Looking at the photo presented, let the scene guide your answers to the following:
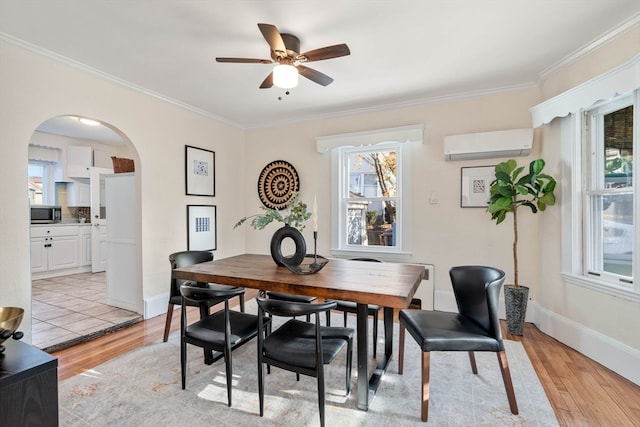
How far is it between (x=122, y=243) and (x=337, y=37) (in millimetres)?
3303

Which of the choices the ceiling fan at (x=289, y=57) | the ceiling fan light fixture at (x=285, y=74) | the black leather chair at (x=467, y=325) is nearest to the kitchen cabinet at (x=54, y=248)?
the ceiling fan at (x=289, y=57)

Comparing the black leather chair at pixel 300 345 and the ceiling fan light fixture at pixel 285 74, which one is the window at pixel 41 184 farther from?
the black leather chair at pixel 300 345

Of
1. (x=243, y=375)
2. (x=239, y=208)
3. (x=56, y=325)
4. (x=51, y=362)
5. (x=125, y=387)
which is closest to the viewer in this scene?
(x=51, y=362)

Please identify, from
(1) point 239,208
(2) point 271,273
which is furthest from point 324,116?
(2) point 271,273

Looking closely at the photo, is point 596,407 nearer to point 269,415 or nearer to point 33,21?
point 269,415

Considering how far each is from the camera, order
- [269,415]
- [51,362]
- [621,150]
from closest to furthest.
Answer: [51,362]
[269,415]
[621,150]

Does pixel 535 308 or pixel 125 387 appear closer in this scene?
pixel 125 387

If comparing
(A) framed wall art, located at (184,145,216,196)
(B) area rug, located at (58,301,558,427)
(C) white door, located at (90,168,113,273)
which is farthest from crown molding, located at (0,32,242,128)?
(C) white door, located at (90,168,113,273)

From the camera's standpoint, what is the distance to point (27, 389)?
3.35ft

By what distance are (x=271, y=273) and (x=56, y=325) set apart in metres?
2.56

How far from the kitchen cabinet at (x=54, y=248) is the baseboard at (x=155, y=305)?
10.4 feet

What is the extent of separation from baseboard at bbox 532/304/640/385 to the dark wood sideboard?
3.41m

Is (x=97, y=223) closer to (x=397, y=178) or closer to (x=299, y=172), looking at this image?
(x=299, y=172)

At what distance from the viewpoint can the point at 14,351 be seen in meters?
1.14
